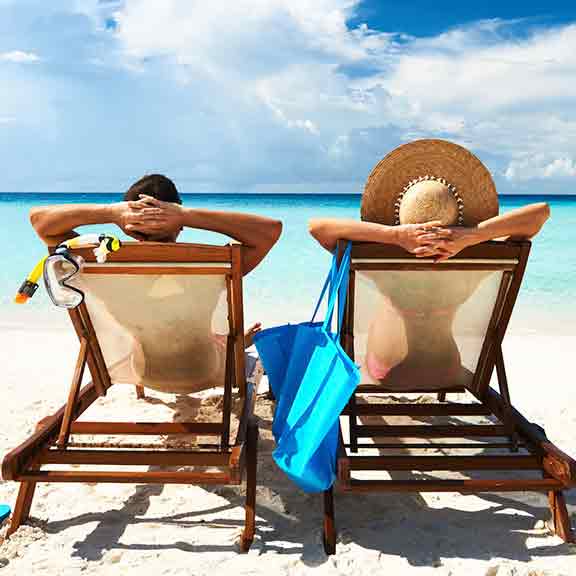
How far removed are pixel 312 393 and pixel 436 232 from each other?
32.1 inches

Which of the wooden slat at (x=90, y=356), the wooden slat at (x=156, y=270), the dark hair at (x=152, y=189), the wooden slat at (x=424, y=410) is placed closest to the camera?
the wooden slat at (x=156, y=270)

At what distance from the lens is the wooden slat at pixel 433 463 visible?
2266 millimetres

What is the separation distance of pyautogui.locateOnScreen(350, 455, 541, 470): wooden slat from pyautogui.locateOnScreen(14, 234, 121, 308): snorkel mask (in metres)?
1.26

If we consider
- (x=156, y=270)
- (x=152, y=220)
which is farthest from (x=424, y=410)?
(x=152, y=220)

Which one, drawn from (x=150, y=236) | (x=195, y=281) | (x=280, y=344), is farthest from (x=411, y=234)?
(x=150, y=236)

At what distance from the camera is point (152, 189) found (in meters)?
2.46

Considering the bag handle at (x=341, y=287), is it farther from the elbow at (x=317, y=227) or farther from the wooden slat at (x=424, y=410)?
the wooden slat at (x=424, y=410)

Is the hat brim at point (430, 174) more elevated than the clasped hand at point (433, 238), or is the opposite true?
the hat brim at point (430, 174)

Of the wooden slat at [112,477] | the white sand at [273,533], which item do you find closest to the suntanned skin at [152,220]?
the wooden slat at [112,477]

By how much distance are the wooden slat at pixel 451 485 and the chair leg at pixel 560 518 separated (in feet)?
0.50

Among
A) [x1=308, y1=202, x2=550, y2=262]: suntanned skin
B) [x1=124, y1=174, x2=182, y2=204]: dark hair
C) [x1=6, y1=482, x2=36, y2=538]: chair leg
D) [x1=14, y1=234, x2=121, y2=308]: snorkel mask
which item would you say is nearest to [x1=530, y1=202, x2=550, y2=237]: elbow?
[x1=308, y1=202, x2=550, y2=262]: suntanned skin

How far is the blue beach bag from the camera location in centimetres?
216

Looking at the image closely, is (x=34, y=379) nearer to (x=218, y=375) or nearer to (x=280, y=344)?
(x=218, y=375)

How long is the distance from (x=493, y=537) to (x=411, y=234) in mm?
1273
